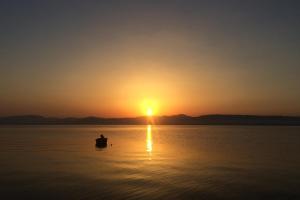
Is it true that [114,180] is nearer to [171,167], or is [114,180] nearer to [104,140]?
[171,167]

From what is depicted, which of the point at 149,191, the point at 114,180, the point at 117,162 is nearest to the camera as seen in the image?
the point at 149,191

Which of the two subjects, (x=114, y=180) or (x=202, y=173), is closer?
(x=114, y=180)

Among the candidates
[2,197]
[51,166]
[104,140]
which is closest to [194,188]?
[2,197]

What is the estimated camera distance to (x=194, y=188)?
23469mm

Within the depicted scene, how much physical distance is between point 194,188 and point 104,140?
131ft

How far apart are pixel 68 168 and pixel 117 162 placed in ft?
23.9

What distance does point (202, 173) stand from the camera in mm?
30172

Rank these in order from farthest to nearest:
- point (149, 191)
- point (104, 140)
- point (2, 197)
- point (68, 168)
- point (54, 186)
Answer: point (104, 140)
point (68, 168)
point (54, 186)
point (149, 191)
point (2, 197)

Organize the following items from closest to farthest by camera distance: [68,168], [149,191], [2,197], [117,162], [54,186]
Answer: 1. [2,197]
2. [149,191]
3. [54,186]
4. [68,168]
5. [117,162]

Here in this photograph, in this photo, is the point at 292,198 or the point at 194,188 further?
the point at 194,188

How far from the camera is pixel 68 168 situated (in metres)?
33.1

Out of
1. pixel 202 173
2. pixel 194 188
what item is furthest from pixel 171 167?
pixel 194 188

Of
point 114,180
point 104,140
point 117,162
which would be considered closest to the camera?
point 114,180

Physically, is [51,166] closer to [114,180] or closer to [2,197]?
[114,180]
